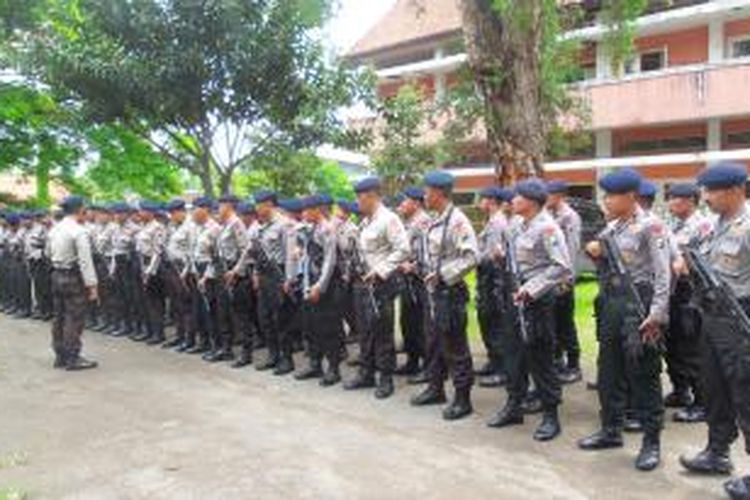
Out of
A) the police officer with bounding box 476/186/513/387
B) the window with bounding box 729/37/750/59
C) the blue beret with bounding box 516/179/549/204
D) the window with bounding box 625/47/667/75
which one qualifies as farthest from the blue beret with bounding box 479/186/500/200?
the window with bounding box 625/47/667/75

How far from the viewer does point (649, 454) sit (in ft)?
20.8

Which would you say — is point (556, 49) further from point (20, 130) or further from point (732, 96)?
point (20, 130)

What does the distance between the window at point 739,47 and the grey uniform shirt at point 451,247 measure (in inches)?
776

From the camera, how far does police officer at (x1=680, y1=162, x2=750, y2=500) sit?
5533 mm

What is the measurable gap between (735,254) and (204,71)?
1142 centimetres

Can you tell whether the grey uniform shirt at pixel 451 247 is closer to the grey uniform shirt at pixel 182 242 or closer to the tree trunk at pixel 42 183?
the grey uniform shirt at pixel 182 242

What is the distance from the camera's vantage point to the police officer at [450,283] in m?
7.92

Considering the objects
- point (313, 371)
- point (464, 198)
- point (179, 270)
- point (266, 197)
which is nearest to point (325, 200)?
point (266, 197)

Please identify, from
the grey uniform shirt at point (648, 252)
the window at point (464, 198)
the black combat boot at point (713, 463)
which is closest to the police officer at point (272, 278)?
the grey uniform shirt at point (648, 252)

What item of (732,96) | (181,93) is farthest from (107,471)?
(732,96)

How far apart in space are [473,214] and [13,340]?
11239mm

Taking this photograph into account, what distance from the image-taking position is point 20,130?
23.3 m

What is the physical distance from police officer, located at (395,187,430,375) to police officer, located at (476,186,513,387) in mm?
610

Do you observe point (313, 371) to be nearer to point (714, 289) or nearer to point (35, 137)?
point (714, 289)
